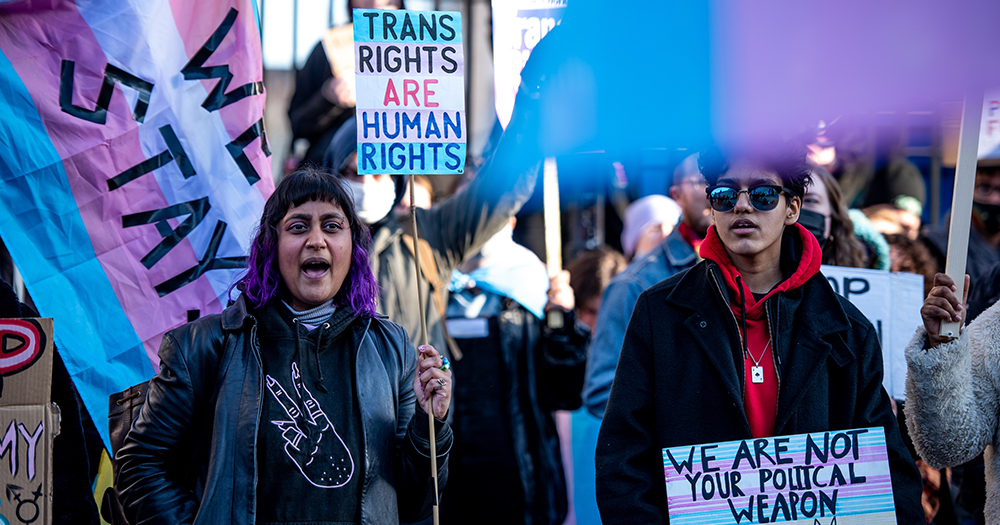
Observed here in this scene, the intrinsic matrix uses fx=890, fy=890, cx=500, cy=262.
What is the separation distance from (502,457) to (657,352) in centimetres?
184

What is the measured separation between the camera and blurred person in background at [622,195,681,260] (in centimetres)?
534

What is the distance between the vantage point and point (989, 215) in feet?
15.4

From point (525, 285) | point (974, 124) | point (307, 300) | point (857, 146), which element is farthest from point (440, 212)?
point (857, 146)

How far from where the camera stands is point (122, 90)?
2.85 metres

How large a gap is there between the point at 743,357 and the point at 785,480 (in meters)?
0.32

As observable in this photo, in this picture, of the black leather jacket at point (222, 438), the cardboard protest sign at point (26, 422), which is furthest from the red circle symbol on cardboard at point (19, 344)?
the black leather jacket at point (222, 438)

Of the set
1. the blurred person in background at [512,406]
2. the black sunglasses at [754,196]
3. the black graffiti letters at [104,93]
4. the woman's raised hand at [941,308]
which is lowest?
the blurred person in background at [512,406]

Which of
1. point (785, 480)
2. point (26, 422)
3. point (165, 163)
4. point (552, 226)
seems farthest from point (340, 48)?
point (785, 480)

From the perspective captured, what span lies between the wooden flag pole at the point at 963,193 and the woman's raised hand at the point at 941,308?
2cm

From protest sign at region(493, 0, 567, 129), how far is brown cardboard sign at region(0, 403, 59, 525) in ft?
6.85

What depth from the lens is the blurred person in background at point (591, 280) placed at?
5.21 m

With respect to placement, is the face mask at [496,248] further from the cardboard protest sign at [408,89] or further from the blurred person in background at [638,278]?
the cardboard protest sign at [408,89]

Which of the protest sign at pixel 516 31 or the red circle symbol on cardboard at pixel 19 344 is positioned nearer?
the red circle symbol on cardboard at pixel 19 344

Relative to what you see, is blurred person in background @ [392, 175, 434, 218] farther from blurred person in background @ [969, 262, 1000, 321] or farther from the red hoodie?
blurred person in background @ [969, 262, 1000, 321]
